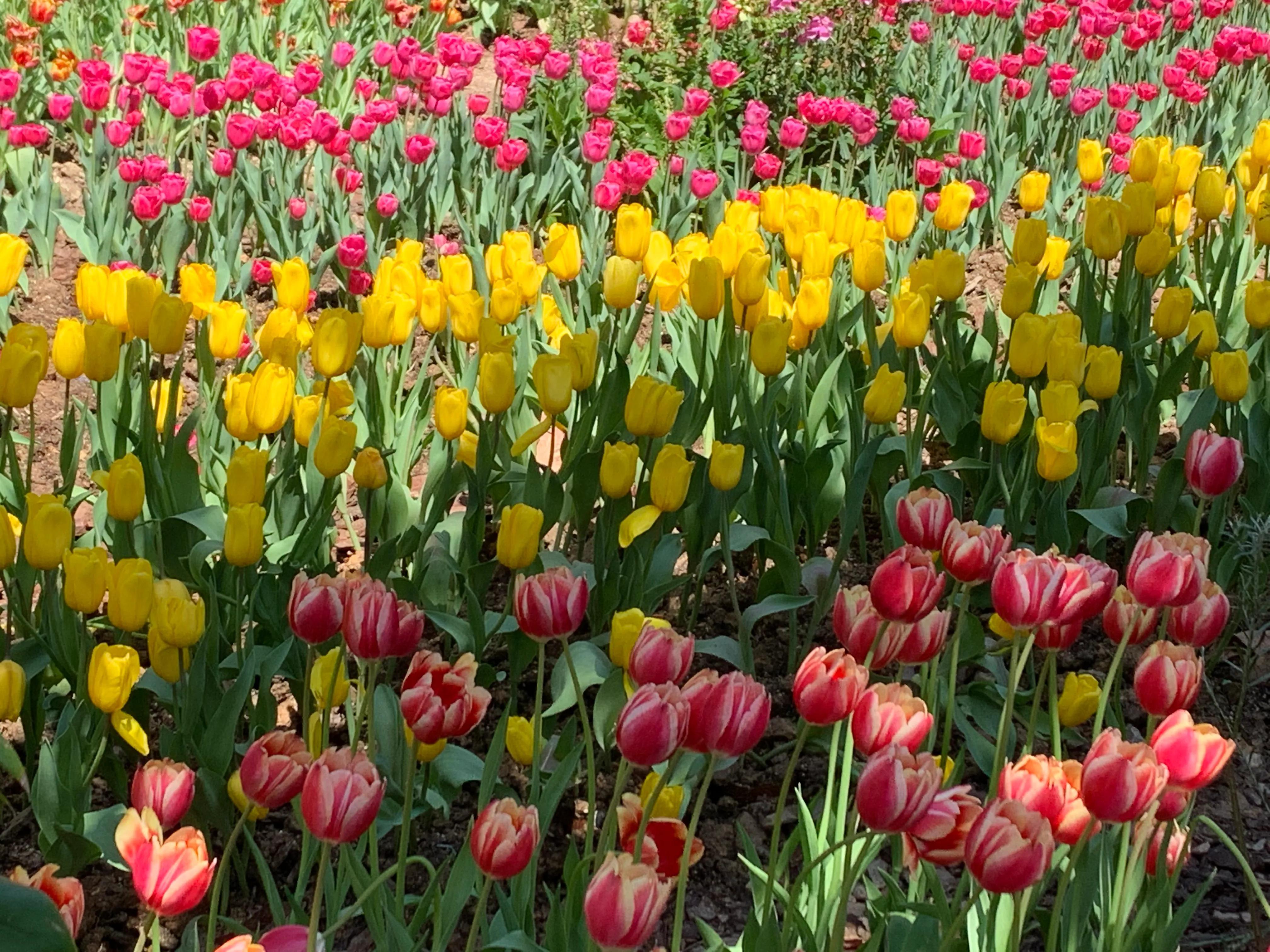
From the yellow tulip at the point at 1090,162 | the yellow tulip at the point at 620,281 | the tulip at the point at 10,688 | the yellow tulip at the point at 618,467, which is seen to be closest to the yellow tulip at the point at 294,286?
the yellow tulip at the point at 620,281

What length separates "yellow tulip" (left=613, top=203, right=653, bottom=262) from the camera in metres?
2.83

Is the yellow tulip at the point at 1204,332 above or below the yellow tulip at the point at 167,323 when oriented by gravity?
below

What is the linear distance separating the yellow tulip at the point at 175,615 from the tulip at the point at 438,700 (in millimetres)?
431

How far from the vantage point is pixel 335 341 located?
2.34 metres

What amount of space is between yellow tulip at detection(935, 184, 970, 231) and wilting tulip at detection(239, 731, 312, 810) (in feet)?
7.77

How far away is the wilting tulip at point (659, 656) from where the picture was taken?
53.9 inches

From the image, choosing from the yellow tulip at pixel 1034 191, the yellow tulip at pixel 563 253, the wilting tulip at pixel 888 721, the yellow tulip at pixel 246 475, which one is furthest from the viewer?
the yellow tulip at pixel 1034 191

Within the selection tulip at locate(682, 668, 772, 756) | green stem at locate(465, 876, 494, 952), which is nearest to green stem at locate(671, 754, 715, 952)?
tulip at locate(682, 668, 772, 756)

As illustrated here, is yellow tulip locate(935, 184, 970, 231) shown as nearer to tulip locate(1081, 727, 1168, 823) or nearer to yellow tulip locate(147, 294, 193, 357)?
yellow tulip locate(147, 294, 193, 357)

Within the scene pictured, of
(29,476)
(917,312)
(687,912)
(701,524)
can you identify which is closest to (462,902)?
(687,912)

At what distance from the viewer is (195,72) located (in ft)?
19.0

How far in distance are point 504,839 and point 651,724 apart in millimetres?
151

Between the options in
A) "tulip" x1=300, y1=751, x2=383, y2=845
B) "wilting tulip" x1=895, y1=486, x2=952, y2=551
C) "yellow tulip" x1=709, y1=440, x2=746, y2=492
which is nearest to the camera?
"tulip" x1=300, y1=751, x2=383, y2=845

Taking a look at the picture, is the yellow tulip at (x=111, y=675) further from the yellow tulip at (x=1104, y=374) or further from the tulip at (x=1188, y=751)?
the yellow tulip at (x=1104, y=374)
